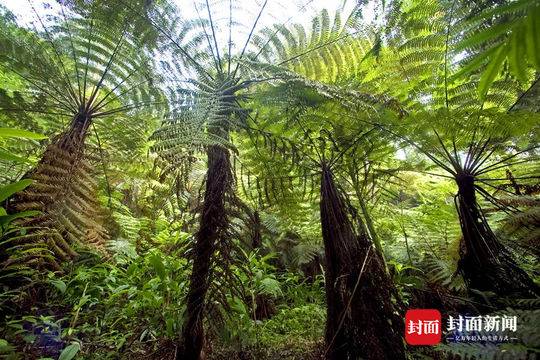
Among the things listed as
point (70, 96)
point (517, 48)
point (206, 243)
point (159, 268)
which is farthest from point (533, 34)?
point (70, 96)

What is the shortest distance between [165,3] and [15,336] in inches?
79.0

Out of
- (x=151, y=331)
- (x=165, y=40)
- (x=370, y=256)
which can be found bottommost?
(x=151, y=331)

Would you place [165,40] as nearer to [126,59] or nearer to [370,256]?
[126,59]

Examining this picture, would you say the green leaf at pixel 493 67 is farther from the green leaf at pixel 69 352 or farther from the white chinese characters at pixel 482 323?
the green leaf at pixel 69 352

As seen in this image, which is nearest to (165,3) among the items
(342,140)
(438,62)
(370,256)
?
(342,140)

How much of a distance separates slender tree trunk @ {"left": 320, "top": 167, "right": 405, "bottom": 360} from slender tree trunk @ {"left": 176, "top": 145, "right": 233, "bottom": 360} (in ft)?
1.78

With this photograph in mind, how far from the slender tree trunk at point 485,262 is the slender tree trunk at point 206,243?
1360 millimetres

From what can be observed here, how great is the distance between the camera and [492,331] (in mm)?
1224

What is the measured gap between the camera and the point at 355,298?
140 centimetres

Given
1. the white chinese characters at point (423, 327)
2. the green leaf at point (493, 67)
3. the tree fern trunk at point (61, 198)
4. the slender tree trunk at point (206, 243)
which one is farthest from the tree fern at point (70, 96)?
the green leaf at point (493, 67)

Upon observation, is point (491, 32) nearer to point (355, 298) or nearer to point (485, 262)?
point (355, 298)

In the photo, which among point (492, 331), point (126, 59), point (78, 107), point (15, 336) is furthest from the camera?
point (126, 59)

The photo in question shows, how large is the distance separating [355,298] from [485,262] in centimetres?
85

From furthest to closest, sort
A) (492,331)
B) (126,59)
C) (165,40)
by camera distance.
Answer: (126,59) → (165,40) → (492,331)
